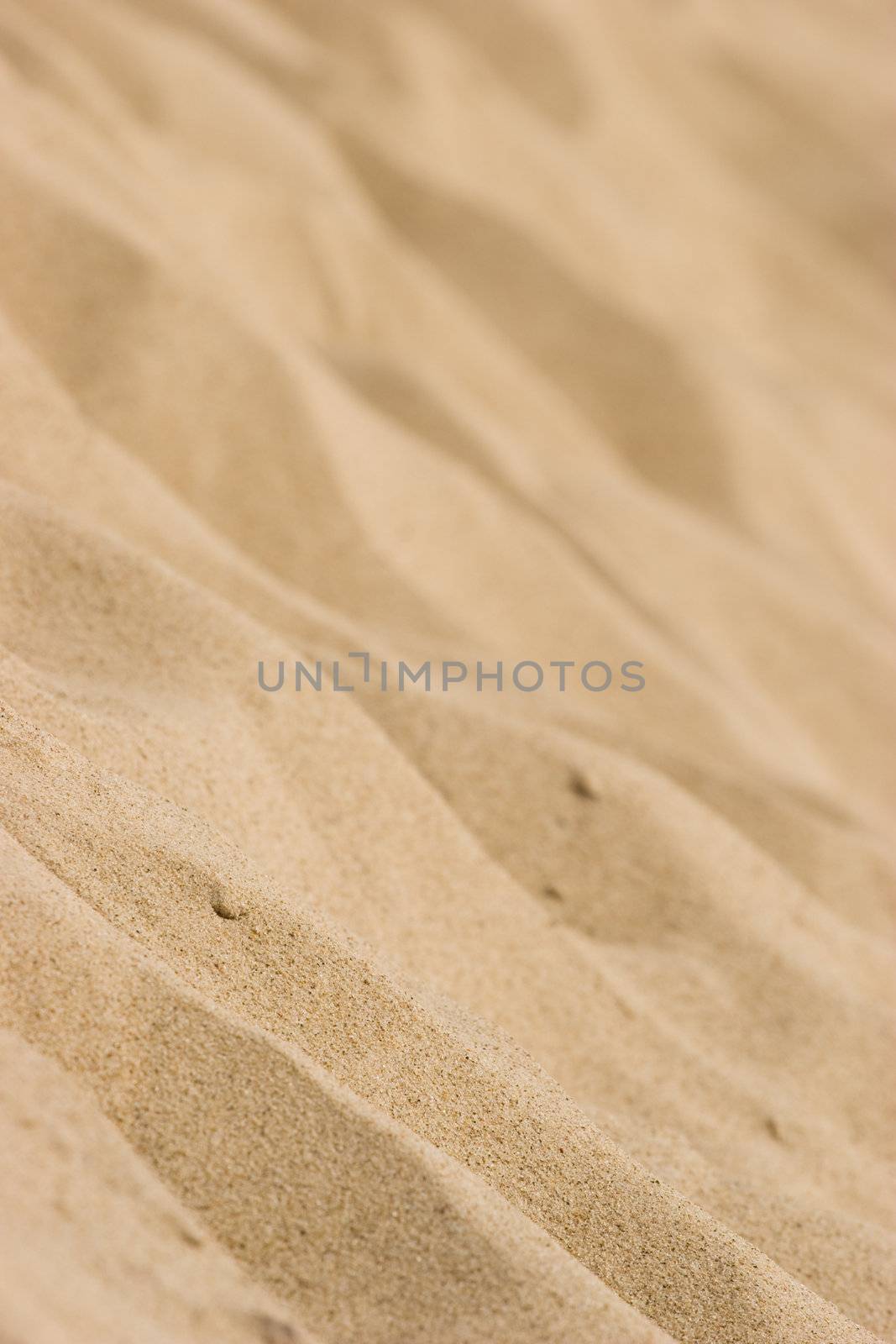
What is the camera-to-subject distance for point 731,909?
1.90m

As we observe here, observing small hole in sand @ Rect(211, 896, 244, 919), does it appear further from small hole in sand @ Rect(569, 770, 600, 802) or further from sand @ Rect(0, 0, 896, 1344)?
small hole in sand @ Rect(569, 770, 600, 802)

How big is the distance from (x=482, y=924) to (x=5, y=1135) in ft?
2.61

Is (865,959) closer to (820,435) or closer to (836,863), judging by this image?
(836,863)

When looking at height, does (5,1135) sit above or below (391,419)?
below

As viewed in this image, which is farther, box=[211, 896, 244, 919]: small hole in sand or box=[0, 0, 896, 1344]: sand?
box=[211, 896, 244, 919]: small hole in sand

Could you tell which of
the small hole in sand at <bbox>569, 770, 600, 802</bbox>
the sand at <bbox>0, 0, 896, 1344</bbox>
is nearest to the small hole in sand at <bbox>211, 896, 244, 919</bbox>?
the sand at <bbox>0, 0, 896, 1344</bbox>

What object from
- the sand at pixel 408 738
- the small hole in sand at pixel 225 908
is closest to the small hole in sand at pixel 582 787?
A: the sand at pixel 408 738

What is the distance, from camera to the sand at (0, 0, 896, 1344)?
3.60ft

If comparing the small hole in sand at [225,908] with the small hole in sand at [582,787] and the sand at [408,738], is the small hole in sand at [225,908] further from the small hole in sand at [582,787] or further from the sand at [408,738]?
the small hole in sand at [582,787]

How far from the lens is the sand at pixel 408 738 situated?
1098 millimetres

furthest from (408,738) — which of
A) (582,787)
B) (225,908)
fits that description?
(225,908)

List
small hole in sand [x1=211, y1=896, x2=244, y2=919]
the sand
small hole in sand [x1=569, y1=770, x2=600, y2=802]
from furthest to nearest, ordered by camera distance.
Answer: small hole in sand [x1=569, y1=770, x2=600, y2=802] → small hole in sand [x1=211, y1=896, x2=244, y2=919] → the sand

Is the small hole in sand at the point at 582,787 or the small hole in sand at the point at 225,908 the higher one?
the small hole in sand at the point at 582,787

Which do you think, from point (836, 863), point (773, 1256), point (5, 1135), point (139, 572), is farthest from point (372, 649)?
point (5, 1135)
